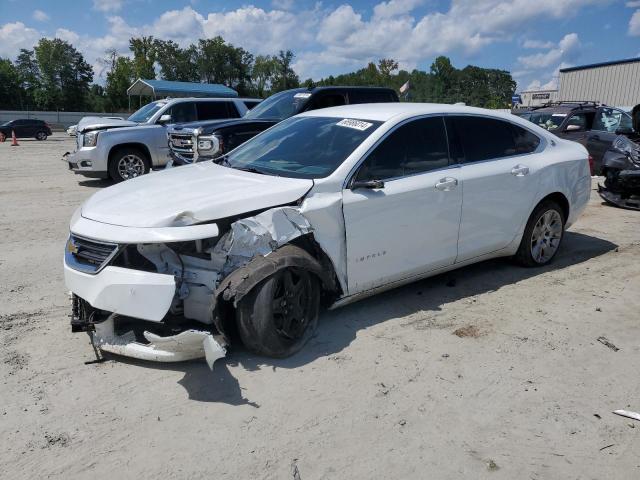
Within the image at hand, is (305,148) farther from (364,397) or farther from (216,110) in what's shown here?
(216,110)

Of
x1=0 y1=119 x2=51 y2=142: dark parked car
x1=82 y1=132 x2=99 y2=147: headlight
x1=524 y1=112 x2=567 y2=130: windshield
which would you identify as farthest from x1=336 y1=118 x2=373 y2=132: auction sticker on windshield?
x1=0 y1=119 x2=51 y2=142: dark parked car

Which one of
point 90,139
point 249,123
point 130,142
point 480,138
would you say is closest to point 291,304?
point 480,138

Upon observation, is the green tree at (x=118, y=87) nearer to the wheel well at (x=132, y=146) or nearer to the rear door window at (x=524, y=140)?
the wheel well at (x=132, y=146)

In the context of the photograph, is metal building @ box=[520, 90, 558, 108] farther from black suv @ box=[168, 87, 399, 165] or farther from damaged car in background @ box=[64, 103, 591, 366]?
damaged car in background @ box=[64, 103, 591, 366]

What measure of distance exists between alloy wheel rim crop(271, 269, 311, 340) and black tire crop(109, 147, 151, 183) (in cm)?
858

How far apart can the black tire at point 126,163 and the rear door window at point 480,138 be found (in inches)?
326

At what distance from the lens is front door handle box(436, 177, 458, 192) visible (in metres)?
4.50

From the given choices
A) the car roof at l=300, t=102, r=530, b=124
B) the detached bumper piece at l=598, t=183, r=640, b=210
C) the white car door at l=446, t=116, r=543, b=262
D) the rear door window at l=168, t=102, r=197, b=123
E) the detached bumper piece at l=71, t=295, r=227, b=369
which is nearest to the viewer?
the detached bumper piece at l=71, t=295, r=227, b=369

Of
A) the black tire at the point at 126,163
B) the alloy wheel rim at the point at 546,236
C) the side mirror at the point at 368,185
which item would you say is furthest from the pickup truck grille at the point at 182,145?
the alloy wheel rim at the point at 546,236

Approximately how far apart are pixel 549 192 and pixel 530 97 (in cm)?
4967

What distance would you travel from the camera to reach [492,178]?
4898mm

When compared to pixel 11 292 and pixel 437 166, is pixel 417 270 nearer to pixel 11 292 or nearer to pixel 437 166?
A: pixel 437 166

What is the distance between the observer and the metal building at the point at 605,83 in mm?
29703

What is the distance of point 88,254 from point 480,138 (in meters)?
3.58
